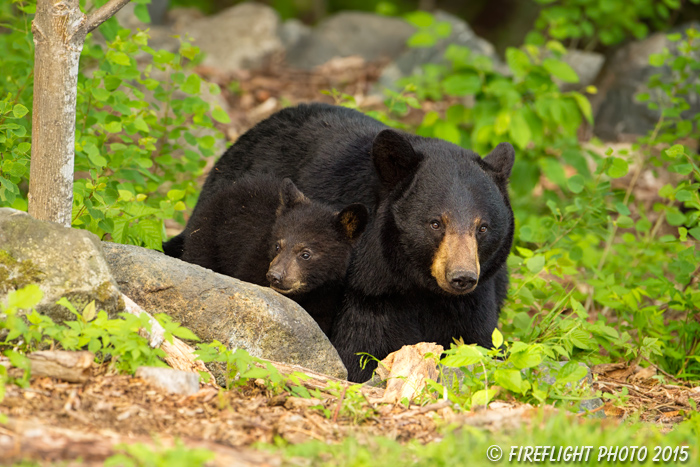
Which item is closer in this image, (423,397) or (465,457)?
(465,457)

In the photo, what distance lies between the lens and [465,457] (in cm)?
263

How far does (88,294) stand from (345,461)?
57.8 inches

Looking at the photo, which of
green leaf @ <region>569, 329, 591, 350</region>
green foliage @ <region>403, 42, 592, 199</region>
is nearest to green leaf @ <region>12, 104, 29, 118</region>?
green leaf @ <region>569, 329, 591, 350</region>

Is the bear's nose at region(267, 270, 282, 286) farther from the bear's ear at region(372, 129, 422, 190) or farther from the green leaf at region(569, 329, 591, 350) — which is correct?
the green leaf at region(569, 329, 591, 350)

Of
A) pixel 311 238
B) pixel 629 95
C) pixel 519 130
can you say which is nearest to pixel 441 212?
pixel 311 238

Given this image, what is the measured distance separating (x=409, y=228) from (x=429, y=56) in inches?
317

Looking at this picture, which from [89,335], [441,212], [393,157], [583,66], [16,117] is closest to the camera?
[89,335]

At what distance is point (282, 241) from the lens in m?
4.63

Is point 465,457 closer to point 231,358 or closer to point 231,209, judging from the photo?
point 231,358

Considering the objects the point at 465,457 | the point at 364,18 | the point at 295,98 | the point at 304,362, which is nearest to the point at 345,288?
the point at 304,362

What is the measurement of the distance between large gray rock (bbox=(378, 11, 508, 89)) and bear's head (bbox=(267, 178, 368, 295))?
7014mm

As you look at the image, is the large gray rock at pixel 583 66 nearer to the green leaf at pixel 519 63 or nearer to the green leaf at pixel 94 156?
the green leaf at pixel 519 63

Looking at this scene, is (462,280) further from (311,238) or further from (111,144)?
(111,144)

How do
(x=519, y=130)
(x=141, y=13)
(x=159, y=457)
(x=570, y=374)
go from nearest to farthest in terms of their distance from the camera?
1. (x=159, y=457)
2. (x=570, y=374)
3. (x=141, y=13)
4. (x=519, y=130)
